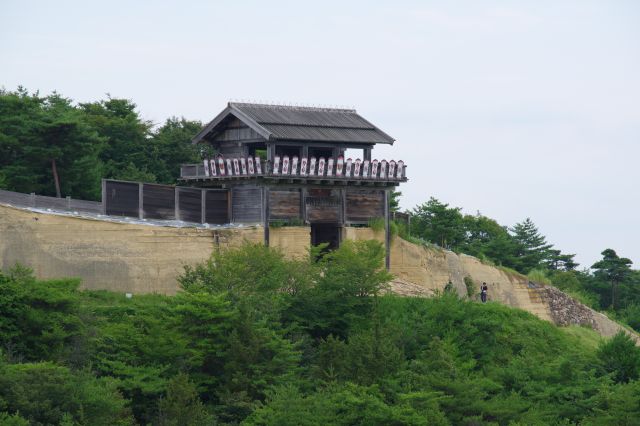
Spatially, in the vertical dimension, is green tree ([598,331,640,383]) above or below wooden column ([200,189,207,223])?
below

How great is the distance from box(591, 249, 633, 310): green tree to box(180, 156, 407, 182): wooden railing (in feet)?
135

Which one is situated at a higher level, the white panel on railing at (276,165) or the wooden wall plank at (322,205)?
the white panel on railing at (276,165)

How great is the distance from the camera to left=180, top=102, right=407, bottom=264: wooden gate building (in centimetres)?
6231

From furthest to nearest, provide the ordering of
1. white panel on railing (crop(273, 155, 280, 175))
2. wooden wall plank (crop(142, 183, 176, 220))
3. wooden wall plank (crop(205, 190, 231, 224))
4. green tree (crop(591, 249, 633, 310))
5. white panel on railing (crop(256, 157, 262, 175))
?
green tree (crop(591, 249, 633, 310)), wooden wall plank (crop(205, 190, 231, 224)), white panel on railing (crop(273, 155, 280, 175)), white panel on railing (crop(256, 157, 262, 175)), wooden wall plank (crop(142, 183, 176, 220))

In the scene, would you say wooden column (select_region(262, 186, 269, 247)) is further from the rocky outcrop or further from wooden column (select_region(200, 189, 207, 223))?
wooden column (select_region(200, 189, 207, 223))

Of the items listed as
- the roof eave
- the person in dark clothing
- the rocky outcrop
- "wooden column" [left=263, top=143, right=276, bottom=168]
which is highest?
the roof eave

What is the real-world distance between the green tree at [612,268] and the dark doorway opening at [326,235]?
4194 centimetres

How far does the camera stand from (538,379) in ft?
184

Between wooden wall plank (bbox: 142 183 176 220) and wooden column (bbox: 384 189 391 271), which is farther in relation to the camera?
wooden column (bbox: 384 189 391 271)

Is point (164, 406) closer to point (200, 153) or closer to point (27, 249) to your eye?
point (27, 249)

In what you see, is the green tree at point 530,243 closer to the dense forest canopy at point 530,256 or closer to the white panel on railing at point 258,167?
the dense forest canopy at point 530,256

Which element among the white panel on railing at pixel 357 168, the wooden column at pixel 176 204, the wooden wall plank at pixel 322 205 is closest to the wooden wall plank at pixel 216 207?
the wooden column at pixel 176 204

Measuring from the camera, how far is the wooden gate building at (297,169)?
6231cm

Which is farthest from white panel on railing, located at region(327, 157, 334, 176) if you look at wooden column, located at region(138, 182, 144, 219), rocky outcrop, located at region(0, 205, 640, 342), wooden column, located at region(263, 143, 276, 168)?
wooden column, located at region(138, 182, 144, 219)
